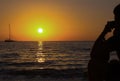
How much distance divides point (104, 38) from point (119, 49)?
0.27 meters

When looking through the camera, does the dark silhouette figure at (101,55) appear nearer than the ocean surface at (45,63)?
Yes

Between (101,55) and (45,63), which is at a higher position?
(45,63)

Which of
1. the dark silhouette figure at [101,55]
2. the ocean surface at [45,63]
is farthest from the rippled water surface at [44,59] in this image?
the dark silhouette figure at [101,55]

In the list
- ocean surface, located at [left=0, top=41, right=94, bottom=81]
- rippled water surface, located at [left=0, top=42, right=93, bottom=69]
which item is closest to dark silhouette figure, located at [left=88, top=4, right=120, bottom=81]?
ocean surface, located at [left=0, top=41, right=94, bottom=81]

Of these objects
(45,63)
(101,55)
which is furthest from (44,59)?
(101,55)

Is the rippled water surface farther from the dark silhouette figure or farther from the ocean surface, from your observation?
the dark silhouette figure

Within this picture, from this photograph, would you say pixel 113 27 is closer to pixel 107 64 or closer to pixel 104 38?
pixel 104 38

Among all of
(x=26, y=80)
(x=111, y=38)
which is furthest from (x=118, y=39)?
(x=26, y=80)

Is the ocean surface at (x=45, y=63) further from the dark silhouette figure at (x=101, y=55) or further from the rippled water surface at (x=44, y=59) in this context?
the dark silhouette figure at (x=101, y=55)

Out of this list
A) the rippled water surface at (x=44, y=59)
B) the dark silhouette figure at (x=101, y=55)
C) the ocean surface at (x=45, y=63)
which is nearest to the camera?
the dark silhouette figure at (x=101, y=55)

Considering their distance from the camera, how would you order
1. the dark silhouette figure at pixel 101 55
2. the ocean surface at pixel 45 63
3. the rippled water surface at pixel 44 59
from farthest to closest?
1. the rippled water surface at pixel 44 59
2. the ocean surface at pixel 45 63
3. the dark silhouette figure at pixel 101 55

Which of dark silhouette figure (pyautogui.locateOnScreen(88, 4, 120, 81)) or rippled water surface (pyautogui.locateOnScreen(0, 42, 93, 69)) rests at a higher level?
rippled water surface (pyautogui.locateOnScreen(0, 42, 93, 69))

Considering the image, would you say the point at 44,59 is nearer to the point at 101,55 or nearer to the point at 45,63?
the point at 45,63

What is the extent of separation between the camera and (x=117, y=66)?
5.00 meters
